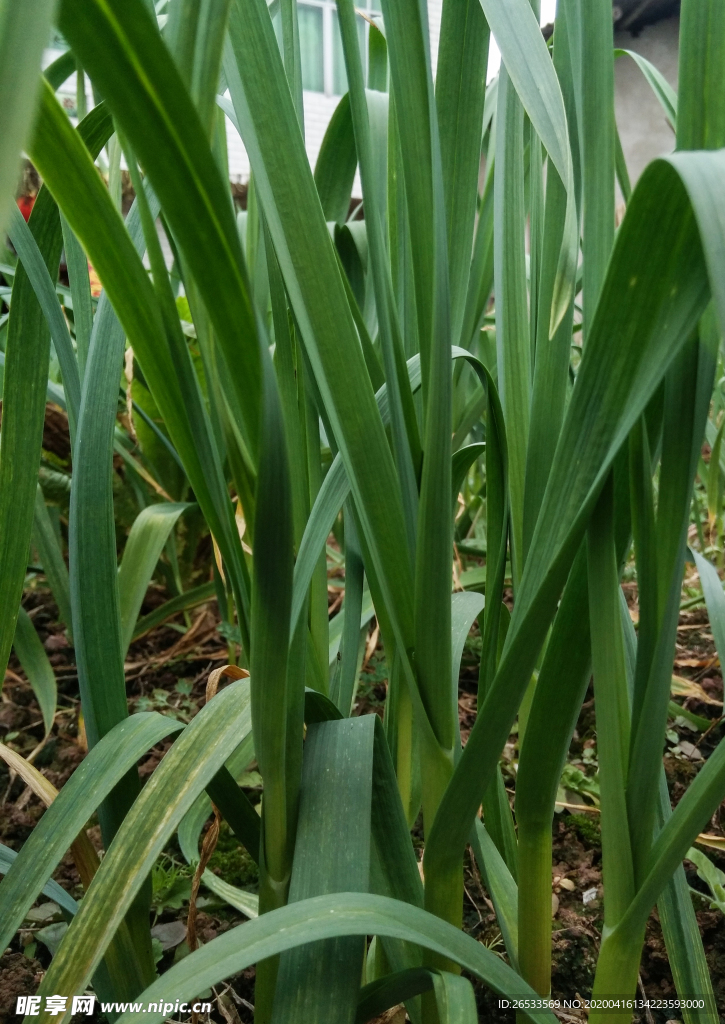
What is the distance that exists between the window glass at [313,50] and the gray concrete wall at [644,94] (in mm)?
2326

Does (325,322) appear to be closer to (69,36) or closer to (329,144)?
(69,36)

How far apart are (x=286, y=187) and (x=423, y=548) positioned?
18 cm

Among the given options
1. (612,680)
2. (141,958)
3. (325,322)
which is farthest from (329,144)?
(141,958)

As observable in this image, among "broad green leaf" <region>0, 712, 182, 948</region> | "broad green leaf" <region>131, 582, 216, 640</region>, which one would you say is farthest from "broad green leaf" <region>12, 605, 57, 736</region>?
"broad green leaf" <region>0, 712, 182, 948</region>

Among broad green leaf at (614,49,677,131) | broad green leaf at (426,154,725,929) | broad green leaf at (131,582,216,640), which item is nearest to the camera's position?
broad green leaf at (426,154,725,929)

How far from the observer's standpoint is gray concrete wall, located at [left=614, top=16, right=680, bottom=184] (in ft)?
15.5

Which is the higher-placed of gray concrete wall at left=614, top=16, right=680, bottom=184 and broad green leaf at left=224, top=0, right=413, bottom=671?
gray concrete wall at left=614, top=16, right=680, bottom=184

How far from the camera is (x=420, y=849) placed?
0.69 metres

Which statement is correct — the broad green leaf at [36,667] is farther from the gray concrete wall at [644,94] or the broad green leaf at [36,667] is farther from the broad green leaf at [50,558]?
the gray concrete wall at [644,94]

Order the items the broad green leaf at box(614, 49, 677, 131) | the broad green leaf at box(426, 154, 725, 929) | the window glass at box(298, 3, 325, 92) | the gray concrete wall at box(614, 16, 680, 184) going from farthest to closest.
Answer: the window glass at box(298, 3, 325, 92), the gray concrete wall at box(614, 16, 680, 184), the broad green leaf at box(614, 49, 677, 131), the broad green leaf at box(426, 154, 725, 929)

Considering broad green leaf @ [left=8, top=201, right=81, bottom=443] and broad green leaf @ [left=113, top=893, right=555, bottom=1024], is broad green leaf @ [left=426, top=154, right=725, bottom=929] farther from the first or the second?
broad green leaf @ [left=8, top=201, right=81, bottom=443]

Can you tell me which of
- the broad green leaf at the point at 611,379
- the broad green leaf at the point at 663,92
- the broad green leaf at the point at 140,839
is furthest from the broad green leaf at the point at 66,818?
the broad green leaf at the point at 663,92

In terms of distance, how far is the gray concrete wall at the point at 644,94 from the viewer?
4719mm

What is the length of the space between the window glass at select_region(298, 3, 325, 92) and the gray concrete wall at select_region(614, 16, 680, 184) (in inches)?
91.6
